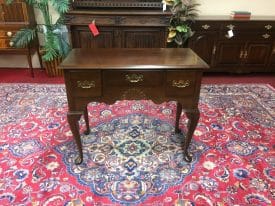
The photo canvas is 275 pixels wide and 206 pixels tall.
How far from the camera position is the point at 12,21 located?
3289mm

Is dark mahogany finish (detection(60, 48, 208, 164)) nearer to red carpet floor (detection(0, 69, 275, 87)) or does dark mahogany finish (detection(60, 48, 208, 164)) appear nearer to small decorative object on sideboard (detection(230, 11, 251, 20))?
red carpet floor (detection(0, 69, 275, 87))

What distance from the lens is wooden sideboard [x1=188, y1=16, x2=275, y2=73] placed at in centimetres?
327

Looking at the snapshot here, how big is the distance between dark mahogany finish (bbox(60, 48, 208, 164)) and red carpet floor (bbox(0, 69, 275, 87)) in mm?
1901

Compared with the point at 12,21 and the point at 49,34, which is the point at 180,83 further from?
the point at 12,21

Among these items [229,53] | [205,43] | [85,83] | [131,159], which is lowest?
[131,159]

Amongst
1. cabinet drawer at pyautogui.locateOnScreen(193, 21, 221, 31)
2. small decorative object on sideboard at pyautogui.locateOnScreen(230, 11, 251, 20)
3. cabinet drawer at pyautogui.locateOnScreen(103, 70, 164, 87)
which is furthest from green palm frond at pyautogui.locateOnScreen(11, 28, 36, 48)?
small decorative object on sideboard at pyautogui.locateOnScreen(230, 11, 251, 20)

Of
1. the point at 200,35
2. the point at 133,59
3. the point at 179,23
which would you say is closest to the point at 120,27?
the point at 179,23

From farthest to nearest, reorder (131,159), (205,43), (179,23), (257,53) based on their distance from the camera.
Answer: (257,53) → (205,43) → (179,23) → (131,159)

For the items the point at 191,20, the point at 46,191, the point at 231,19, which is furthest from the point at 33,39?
the point at 231,19

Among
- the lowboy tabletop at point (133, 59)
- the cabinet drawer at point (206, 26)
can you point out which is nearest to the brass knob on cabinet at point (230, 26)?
the cabinet drawer at point (206, 26)

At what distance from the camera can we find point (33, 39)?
3.34m

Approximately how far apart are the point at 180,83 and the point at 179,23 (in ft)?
6.48

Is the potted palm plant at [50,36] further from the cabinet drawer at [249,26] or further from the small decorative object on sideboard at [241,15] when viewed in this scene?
the small decorative object on sideboard at [241,15]

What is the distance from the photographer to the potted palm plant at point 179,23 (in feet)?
10.5
